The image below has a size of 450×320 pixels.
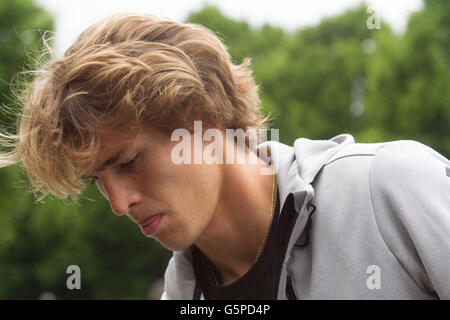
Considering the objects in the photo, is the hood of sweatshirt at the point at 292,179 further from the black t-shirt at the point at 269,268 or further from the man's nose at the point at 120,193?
the man's nose at the point at 120,193

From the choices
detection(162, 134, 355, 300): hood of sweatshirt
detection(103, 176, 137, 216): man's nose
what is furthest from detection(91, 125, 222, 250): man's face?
detection(162, 134, 355, 300): hood of sweatshirt

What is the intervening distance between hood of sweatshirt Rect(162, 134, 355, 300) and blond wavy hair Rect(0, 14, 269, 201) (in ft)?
→ 0.97

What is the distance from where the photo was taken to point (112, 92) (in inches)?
101

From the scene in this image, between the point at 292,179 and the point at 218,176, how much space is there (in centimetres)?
31

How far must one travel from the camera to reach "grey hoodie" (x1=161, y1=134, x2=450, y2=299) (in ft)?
6.87

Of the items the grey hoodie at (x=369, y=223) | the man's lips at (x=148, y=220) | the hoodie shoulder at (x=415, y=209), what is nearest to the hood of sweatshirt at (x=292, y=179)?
the grey hoodie at (x=369, y=223)

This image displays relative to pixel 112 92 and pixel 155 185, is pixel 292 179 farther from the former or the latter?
pixel 112 92

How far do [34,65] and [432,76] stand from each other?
1193 centimetres

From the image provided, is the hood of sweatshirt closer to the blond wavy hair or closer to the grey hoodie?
the grey hoodie

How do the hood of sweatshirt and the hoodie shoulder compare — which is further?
the hood of sweatshirt

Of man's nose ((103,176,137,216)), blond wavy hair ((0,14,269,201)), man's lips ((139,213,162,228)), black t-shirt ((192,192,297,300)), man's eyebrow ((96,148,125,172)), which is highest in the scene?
blond wavy hair ((0,14,269,201))

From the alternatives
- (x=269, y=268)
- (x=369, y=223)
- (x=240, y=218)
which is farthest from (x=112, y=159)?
(x=369, y=223)

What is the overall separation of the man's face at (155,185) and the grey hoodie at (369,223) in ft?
1.19

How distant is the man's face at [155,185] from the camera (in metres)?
2.51
